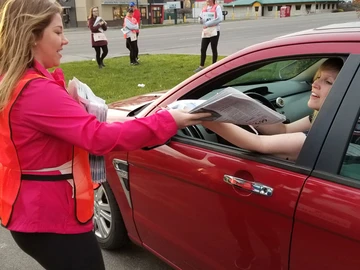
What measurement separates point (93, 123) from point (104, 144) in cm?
9

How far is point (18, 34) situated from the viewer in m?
1.47

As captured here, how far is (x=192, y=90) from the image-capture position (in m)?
2.27

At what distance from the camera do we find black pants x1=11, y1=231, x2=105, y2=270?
164 centimetres

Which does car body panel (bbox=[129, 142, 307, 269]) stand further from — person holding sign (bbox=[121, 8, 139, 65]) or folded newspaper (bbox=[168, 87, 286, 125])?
person holding sign (bbox=[121, 8, 139, 65])

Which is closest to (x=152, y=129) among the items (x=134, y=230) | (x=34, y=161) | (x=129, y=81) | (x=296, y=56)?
(x=34, y=161)

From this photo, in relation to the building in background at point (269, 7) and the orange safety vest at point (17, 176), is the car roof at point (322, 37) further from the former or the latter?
the building in background at point (269, 7)

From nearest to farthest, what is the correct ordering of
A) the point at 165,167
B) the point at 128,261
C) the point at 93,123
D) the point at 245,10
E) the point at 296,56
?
the point at 93,123 < the point at 296,56 < the point at 165,167 < the point at 128,261 < the point at 245,10

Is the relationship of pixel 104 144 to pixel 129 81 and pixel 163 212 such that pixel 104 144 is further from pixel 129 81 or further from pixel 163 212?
pixel 129 81

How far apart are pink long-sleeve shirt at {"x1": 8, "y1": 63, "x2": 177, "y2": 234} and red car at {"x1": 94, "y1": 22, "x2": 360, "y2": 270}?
19.5 inches

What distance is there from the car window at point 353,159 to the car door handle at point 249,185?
297mm

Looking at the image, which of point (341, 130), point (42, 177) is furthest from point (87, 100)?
point (341, 130)

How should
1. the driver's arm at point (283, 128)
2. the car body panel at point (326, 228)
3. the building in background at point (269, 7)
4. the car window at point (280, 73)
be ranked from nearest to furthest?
the car body panel at point (326, 228) → the driver's arm at point (283, 128) → the car window at point (280, 73) → the building in background at point (269, 7)

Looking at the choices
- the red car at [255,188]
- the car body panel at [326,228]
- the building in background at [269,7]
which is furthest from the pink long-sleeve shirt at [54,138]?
the building in background at [269,7]

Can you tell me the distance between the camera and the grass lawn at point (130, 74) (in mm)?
8398
